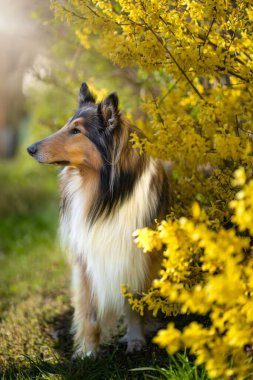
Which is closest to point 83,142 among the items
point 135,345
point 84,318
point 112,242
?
point 112,242

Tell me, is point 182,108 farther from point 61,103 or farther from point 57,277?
point 61,103

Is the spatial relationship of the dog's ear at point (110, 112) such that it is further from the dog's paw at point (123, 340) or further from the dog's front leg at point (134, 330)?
the dog's paw at point (123, 340)

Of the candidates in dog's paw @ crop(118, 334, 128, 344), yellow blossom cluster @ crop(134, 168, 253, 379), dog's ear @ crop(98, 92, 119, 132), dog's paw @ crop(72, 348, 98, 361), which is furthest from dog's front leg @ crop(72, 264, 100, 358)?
yellow blossom cluster @ crop(134, 168, 253, 379)

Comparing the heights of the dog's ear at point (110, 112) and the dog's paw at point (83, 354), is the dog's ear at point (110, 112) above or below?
above

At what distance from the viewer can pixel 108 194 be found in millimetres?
3342

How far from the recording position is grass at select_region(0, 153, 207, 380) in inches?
124

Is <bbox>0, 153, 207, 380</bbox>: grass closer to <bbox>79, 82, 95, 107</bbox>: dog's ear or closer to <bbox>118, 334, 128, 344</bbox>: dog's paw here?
<bbox>118, 334, 128, 344</bbox>: dog's paw

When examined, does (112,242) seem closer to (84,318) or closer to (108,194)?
(108,194)

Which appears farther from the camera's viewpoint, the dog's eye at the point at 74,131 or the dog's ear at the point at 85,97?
the dog's ear at the point at 85,97

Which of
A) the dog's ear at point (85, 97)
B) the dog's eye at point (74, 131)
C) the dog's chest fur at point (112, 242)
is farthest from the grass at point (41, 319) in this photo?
the dog's ear at point (85, 97)

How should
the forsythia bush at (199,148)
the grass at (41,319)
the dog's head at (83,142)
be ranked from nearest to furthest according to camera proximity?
the forsythia bush at (199,148), the grass at (41,319), the dog's head at (83,142)

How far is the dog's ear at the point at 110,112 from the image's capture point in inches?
127

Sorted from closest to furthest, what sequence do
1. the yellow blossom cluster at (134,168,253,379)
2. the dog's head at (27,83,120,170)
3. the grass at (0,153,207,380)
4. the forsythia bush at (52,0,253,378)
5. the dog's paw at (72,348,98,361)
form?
the yellow blossom cluster at (134,168,253,379) → the forsythia bush at (52,0,253,378) → the grass at (0,153,207,380) → the dog's head at (27,83,120,170) → the dog's paw at (72,348,98,361)

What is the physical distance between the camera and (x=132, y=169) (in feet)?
10.9
